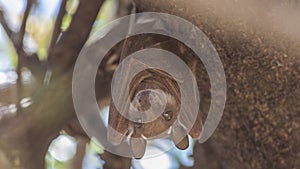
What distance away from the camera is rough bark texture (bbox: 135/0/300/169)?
1.87ft

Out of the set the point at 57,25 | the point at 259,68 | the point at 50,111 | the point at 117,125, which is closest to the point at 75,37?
the point at 57,25

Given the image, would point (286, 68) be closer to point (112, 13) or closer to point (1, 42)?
point (112, 13)

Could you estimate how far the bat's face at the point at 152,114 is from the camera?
641 mm

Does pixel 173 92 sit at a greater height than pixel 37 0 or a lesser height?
greater

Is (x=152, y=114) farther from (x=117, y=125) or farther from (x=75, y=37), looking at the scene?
(x=75, y=37)

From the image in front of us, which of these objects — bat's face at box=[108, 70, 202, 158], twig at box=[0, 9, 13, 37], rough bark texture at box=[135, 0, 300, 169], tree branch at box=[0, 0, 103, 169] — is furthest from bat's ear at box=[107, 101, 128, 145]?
twig at box=[0, 9, 13, 37]

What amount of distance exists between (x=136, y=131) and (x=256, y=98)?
15 centimetres

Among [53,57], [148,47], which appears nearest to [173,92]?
[148,47]

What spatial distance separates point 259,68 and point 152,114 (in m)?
0.13

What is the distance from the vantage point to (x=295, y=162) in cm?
60

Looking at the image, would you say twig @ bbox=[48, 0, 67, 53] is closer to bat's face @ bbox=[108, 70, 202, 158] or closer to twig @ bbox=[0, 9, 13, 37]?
twig @ bbox=[0, 9, 13, 37]

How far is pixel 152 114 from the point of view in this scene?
2.15 feet

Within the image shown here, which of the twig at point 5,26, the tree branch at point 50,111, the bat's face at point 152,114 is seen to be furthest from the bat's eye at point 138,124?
the twig at point 5,26

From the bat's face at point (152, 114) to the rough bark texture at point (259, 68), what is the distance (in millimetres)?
56
